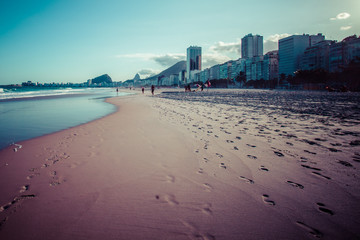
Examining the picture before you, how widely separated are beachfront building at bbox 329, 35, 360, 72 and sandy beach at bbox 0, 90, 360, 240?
346 ft

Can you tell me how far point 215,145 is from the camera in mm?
5203

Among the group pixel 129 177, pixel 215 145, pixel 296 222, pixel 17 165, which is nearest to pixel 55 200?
pixel 129 177

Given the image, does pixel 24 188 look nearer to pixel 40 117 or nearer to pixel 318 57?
pixel 40 117

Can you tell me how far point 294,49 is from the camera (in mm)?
123562

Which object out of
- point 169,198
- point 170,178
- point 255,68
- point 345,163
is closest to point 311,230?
point 169,198

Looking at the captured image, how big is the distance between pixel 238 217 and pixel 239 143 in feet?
10.2

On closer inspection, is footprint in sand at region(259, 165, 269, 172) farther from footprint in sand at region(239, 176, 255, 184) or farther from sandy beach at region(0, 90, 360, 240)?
footprint in sand at region(239, 176, 255, 184)

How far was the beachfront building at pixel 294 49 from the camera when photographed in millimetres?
123562

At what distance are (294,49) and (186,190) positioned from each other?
14974 centimetres

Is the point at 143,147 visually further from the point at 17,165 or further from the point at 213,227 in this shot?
the point at 213,227

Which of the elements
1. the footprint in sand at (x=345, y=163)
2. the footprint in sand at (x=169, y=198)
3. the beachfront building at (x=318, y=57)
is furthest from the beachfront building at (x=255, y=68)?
the footprint in sand at (x=169, y=198)

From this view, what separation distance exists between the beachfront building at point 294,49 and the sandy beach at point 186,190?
14083 centimetres

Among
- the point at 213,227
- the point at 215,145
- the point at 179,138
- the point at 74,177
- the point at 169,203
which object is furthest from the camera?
the point at 179,138

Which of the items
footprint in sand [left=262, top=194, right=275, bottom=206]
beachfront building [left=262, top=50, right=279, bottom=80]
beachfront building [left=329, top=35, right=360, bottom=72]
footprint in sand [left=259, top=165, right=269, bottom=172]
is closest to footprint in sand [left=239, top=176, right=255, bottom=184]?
footprint in sand [left=262, top=194, right=275, bottom=206]
